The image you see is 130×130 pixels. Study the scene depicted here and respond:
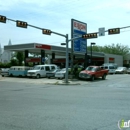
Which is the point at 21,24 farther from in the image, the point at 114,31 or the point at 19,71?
the point at 19,71

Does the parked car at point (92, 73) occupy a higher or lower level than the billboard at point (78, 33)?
lower

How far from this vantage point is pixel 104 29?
2433 cm

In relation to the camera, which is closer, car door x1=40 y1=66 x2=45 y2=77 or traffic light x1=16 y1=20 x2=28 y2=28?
traffic light x1=16 y1=20 x2=28 y2=28

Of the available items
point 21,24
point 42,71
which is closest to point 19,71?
point 42,71

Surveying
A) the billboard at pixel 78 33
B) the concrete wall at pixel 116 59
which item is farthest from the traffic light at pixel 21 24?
the concrete wall at pixel 116 59

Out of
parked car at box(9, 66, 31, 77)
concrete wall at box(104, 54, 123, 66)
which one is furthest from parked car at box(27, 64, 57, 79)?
concrete wall at box(104, 54, 123, 66)

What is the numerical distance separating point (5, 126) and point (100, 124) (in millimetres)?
2806

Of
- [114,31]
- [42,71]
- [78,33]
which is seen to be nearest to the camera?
[114,31]

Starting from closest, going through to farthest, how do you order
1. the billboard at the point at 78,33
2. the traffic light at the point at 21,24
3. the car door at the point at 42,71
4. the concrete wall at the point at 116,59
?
1. the traffic light at the point at 21,24
2. the billboard at the point at 78,33
3. the car door at the point at 42,71
4. the concrete wall at the point at 116,59

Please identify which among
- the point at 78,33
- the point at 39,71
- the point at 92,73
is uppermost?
the point at 78,33

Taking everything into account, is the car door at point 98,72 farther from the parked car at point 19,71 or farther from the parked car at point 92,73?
the parked car at point 19,71

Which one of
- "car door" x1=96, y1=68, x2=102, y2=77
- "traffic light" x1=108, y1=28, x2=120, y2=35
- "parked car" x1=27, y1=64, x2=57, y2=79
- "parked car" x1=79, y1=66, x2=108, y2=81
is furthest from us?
"parked car" x1=27, y1=64, x2=57, y2=79

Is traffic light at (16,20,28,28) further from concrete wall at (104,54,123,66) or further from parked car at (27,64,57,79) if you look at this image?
concrete wall at (104,54,123,66)

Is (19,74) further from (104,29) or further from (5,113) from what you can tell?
(5,113)
